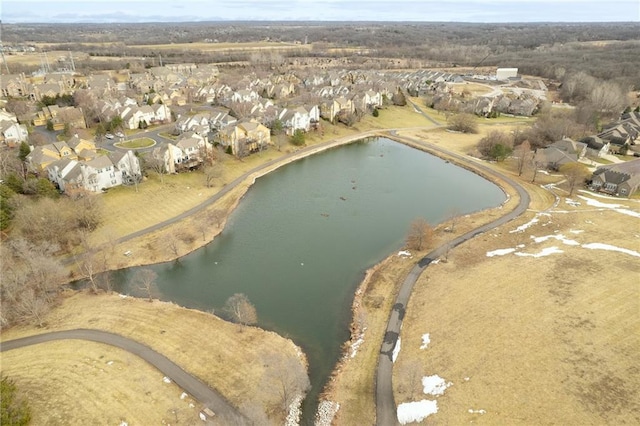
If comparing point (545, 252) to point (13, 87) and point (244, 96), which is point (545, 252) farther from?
point (13, 87)

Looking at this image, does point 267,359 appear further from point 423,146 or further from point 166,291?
point 423,146

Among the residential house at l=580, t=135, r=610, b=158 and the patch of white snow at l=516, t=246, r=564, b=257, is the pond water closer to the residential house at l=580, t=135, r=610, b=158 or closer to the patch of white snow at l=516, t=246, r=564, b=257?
the patch of white snow at l=516, t=246, r=564, b=257

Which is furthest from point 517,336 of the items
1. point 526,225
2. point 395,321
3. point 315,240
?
point 315,240

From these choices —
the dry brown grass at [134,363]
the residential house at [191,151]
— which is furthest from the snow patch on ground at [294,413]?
the residential house at [191,151]

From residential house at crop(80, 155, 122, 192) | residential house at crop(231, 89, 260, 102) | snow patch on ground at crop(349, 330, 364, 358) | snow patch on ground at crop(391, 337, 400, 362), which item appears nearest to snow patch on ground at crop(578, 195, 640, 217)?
snow patch on ground at crop(391, 337, 400, 362)

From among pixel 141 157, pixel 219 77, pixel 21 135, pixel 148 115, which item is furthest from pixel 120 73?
pixel 141 157
